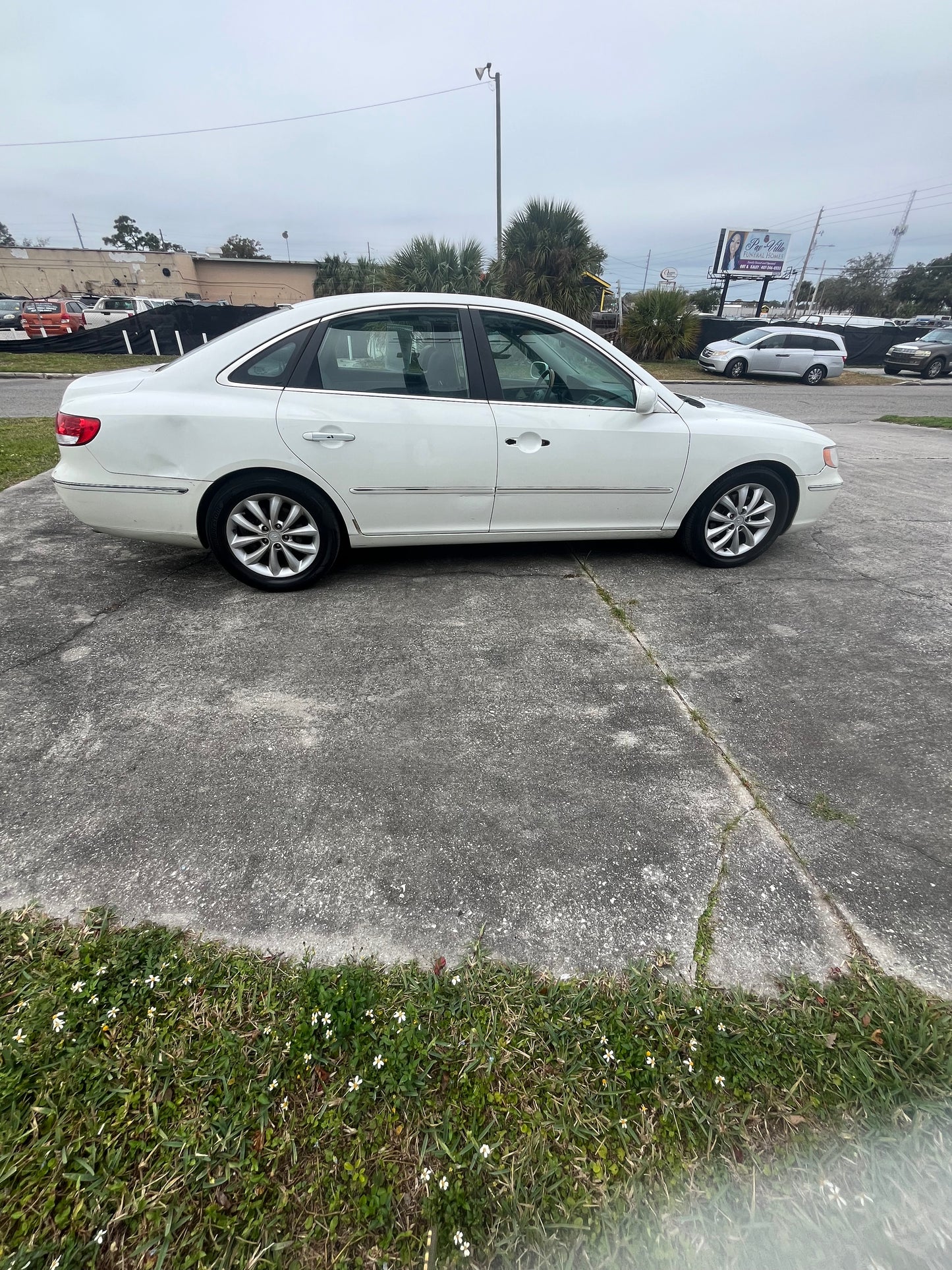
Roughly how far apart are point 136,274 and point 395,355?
171 feet

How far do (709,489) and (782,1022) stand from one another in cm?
328

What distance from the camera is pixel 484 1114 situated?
4.74ft

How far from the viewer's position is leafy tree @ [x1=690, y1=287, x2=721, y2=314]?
4947 cm

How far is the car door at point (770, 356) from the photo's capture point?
1972 centimetres

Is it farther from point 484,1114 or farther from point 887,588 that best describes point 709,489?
point 484,1114

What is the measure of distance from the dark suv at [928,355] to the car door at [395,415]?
2679cm

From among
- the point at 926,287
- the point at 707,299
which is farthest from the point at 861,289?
the point at 707,299

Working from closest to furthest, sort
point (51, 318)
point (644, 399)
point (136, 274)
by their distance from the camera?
point (644, 399) → point (51, 318) → point (136, 274)

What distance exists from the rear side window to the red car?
20.4m

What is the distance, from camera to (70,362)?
16.5 m

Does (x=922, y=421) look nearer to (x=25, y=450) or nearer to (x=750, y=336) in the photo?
(x=750, y=336)

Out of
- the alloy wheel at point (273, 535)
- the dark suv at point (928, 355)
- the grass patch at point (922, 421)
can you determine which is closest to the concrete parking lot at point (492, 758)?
the alloy wheel at point (273, 535)

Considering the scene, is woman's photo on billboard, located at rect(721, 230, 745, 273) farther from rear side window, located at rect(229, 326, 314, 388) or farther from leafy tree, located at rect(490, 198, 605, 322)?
rear side window, located at rect(229, 326, 314, 388)

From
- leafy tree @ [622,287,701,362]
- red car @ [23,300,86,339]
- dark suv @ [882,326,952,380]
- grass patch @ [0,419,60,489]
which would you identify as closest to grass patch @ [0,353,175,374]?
red car @ [23,300,86,339]
